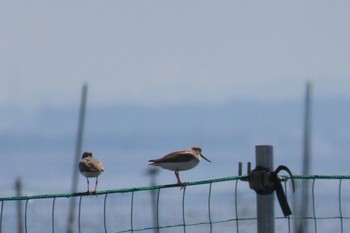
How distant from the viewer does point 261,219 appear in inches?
345

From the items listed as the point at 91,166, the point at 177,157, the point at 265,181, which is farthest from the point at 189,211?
the point at 265,181

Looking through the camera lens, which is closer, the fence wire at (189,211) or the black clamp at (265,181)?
the black clamp at (265,181)

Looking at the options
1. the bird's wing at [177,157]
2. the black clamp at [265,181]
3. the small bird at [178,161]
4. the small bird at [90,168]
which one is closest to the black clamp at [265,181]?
the black clamp at [265,181]

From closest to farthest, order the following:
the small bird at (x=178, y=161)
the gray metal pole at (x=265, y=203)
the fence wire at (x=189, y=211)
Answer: the gray metal pole at (x=265, y=203)
the fence wire at (x=189, y=211)
the small bird at (x=178, y=161)

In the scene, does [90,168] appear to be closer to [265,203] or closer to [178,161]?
[178,161]

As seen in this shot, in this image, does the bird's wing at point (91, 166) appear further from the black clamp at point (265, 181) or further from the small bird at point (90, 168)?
the black clamp at point (265, 181)

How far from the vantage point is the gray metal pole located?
28.8 feet

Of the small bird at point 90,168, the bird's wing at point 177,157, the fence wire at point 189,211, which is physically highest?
the bird's wing at point 177,157

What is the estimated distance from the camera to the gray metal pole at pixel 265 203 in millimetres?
8766

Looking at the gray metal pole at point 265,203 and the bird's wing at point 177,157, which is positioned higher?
the bird's wing at point 177,157

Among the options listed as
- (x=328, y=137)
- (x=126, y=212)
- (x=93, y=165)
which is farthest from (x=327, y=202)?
(x=328, y=137)

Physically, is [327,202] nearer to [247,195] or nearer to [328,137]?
[247,195]

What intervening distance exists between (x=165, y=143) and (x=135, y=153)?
2288cm

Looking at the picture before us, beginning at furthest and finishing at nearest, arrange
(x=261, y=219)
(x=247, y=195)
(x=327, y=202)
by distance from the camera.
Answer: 1. (x=327, y=202)
2. (x=247, y=195)
3. (x=261, y=219)
